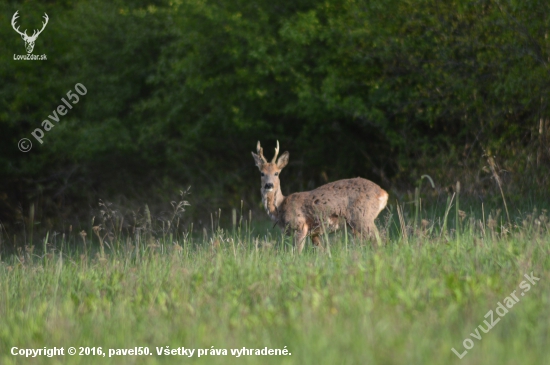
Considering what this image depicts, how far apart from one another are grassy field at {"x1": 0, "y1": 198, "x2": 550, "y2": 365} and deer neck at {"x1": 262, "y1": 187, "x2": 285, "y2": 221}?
323cm

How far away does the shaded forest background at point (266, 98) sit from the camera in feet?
47.0

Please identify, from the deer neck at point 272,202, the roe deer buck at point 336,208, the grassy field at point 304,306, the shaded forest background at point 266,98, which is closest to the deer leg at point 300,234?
the roe deer buck at point 336,208

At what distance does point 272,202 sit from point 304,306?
5.48 m

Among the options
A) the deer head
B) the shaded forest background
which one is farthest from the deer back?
A: the shaded forest background

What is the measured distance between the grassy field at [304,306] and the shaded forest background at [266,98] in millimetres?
6109

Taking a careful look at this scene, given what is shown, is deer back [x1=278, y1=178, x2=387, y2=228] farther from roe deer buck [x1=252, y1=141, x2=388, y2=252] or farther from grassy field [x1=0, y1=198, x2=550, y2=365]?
grassy field [x1=0, y1=198, x2=550, y2=365]

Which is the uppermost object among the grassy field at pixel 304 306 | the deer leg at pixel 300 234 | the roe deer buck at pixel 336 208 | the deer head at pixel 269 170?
the deer head at pixel 269 170

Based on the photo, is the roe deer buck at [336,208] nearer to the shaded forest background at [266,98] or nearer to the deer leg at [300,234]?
the deer leg at [300,234]

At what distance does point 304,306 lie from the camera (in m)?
5.09

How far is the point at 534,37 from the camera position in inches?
520

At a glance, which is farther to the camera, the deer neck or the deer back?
the deer neck

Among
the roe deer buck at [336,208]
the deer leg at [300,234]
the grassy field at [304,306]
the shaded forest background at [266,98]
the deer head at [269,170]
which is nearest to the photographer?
the grassy field at [304,306]

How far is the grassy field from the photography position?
430 centimetres

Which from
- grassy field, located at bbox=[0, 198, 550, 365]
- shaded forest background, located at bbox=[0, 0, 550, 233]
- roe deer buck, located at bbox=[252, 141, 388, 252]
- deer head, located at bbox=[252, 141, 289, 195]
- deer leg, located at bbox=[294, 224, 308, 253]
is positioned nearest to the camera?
grassy field, located at bbox=[0, 198, 550, 365]
